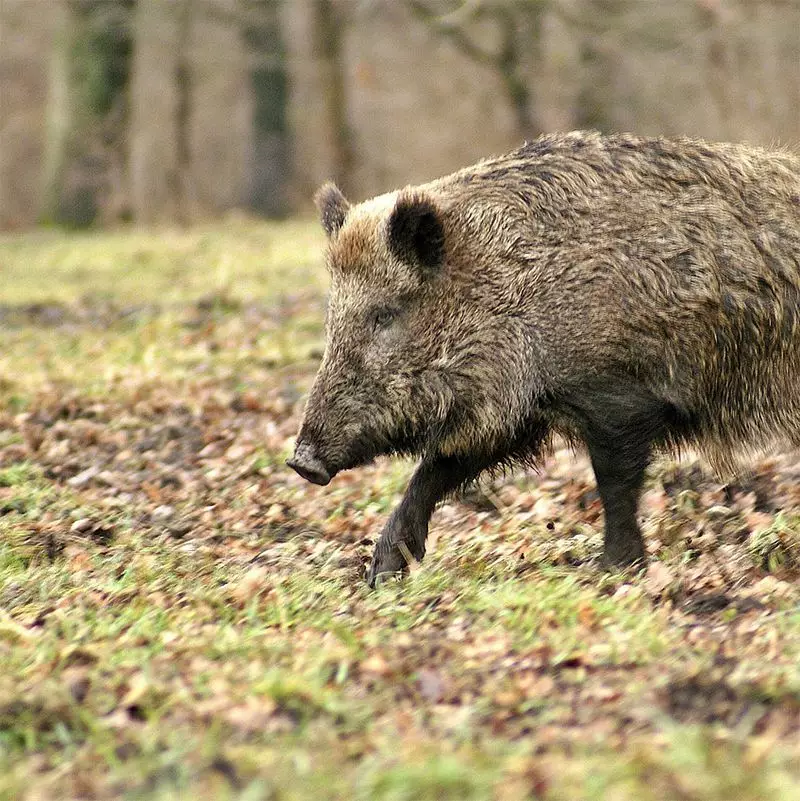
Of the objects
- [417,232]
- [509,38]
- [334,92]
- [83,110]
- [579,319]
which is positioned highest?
[509,38]

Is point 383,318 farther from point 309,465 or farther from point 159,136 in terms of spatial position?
point 159,136

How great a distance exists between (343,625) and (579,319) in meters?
1.69

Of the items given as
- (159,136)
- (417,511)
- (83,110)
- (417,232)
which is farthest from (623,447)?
(159,136)

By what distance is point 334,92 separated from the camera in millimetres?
22797

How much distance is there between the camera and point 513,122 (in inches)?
993

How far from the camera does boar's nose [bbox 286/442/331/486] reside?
6023 millimetres

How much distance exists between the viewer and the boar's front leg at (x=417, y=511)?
619cm

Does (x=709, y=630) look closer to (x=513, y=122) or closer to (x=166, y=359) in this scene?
(x=166, y=359)

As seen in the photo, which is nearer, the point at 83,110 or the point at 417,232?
the point at 417,232

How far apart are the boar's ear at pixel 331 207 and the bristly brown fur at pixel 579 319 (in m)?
0.28

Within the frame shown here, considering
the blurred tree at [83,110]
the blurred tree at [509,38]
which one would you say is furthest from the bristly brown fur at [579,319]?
the blurred tree at [83,110]

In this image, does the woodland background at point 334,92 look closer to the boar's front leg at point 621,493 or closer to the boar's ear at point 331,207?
the boar's ear at point 331,207

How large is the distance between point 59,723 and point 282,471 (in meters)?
4.04

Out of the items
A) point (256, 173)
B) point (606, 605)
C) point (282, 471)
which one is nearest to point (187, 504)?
point (282, 471)
